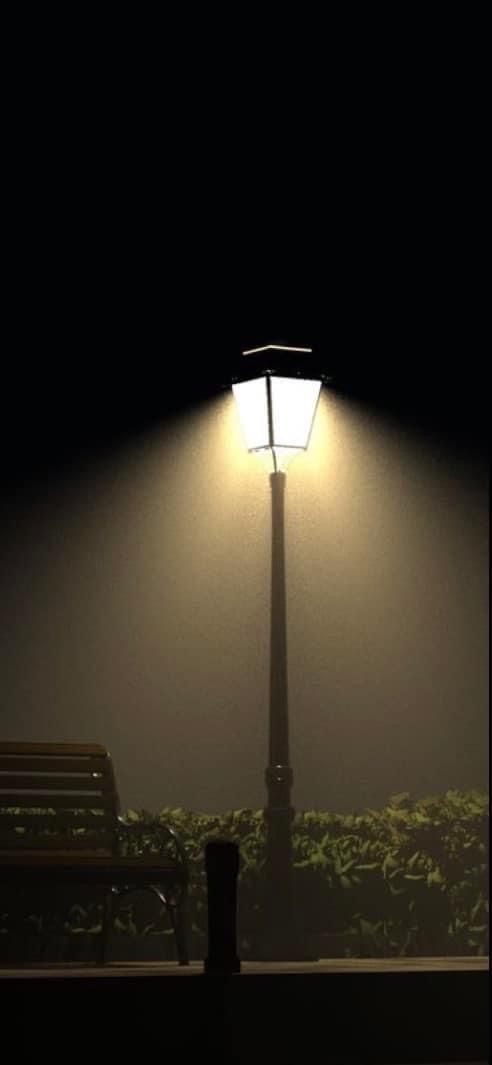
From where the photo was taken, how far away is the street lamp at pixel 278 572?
899cm

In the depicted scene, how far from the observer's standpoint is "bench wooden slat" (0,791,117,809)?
870 cm

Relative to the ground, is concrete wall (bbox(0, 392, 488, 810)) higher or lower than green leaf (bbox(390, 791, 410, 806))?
higher

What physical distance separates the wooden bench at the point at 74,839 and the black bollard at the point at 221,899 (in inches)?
17.6

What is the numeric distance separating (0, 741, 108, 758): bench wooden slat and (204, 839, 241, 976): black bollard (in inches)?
57.0

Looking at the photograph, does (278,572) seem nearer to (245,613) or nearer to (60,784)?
(60,784)

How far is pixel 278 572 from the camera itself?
30.2 ft

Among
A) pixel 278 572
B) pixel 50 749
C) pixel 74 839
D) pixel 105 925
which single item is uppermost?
pixel 278 572

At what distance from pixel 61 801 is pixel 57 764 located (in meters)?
0.18

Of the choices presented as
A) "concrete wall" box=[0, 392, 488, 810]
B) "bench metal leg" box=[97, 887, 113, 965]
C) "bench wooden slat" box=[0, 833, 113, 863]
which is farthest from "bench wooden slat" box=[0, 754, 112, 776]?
"concrete wall" box=[0, 392, 488, 810]

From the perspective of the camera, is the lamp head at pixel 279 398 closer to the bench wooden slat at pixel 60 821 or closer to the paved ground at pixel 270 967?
the bench wooden slat at pixel 60 821

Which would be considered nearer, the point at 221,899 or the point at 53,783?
the point at 221,899

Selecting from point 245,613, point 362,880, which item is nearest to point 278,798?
point 362,880

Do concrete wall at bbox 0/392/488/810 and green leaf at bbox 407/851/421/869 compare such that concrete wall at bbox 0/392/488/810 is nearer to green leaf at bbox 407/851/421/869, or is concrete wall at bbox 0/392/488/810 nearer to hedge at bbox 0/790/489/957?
→ hedge at bbox 0/790/489/957

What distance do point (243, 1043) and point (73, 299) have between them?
19.5ft
